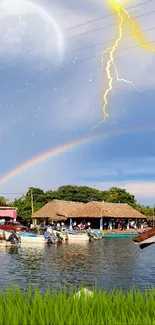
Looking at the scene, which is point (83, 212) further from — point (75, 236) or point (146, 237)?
point (146, 237)

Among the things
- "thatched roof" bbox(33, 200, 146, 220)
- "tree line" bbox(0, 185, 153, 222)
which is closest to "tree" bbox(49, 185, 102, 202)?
"tree line" bbox(0, 185, 153, 222)

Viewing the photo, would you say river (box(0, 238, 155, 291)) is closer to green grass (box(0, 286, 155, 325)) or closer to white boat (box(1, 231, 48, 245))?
white boat (box(1, 231, 48, 245))

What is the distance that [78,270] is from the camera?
78.3 feet

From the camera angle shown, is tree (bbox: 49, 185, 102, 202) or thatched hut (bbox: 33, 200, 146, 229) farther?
tree (bbox: 49, 185, 102, 202)

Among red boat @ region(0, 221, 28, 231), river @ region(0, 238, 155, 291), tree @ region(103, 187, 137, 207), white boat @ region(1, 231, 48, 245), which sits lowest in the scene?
river @ region(0, 238, 155, 291)

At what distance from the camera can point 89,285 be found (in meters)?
18.4

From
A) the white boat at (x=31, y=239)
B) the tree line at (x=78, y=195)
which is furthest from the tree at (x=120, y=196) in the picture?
the white boat at (x=31, y=239)

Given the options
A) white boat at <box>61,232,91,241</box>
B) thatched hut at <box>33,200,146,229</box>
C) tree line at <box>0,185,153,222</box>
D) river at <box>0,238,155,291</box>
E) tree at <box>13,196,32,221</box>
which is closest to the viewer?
river at <box>0,238,155,291</box>

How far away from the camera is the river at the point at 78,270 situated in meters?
19.4

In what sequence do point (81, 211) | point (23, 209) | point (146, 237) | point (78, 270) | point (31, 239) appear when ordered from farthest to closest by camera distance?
point (23, 209) → point (81, 211) → point (31, 239) → point (78, 270) → point (146, 237)

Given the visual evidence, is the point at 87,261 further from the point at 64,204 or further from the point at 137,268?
the point at 64,204

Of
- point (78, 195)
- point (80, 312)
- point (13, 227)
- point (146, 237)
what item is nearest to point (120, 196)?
point (78, 195)

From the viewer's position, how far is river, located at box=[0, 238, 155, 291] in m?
19.4

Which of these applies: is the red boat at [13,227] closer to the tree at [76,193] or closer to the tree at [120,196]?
the tree at [76,193]
